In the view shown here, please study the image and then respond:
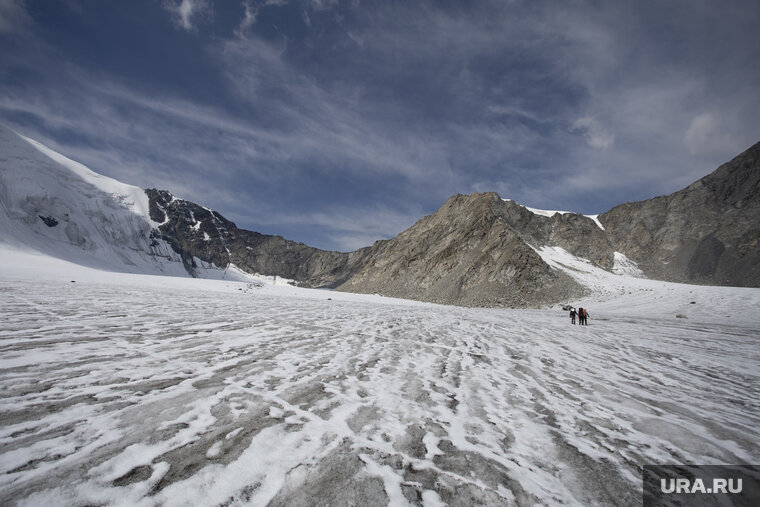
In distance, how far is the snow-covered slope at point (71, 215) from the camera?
356 feet

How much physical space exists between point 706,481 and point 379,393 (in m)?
3.45

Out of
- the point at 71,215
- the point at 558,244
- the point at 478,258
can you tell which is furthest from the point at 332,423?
the point at 71,215

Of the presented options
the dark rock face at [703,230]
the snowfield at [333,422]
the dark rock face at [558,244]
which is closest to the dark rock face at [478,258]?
the dark rock face at [558,244]

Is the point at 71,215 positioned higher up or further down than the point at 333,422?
higher up

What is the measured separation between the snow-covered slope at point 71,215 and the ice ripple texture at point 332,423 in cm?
12813

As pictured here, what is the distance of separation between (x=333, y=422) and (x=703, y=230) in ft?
340

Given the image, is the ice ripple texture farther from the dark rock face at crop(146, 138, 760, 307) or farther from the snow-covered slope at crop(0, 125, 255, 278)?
the snow-covered slope at crop(0, 125, 255, 278)

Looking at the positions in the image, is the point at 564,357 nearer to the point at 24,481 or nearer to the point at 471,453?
the point at 471,453

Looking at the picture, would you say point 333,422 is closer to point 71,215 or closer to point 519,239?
point 519,239

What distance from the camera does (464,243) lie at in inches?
2569

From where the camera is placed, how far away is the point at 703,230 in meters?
72.8

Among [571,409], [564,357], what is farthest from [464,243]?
[571,409]

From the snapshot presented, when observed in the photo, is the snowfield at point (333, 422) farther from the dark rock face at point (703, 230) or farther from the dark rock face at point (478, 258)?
the dark rock face at point (703, 230)

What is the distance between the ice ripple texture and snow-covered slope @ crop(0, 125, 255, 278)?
5044 inches
